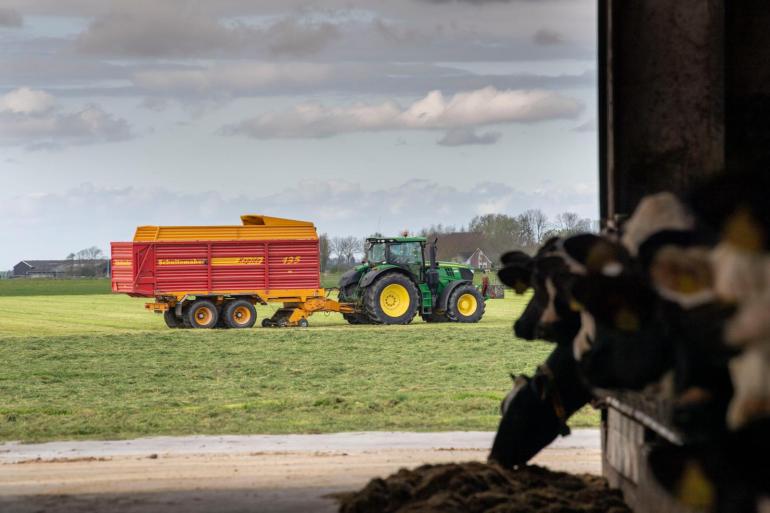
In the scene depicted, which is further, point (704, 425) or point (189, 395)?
point (189, 395)

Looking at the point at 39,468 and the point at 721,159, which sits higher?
the point at 721,159

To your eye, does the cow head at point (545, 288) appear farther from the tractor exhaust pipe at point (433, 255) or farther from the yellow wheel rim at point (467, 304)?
the yellow wheel rim at point (467, 304)

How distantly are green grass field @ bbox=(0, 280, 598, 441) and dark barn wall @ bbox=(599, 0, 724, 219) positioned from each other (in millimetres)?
4398

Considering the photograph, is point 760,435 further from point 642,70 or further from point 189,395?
point 189,395

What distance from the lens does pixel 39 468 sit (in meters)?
8.39

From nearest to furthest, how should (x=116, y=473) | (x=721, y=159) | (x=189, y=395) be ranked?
(x=721, y=159), (x=116, y=473), (x=189, y=395)

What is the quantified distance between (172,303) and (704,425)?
85.1ft

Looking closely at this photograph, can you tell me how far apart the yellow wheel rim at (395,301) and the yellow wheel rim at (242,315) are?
3048 mm

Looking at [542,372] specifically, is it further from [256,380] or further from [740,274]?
[256,380]

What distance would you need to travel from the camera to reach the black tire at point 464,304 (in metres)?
28.9

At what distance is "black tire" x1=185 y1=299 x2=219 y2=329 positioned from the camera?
92.8 ft

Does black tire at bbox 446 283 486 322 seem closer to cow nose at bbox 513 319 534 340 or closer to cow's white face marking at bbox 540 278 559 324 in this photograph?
cow nose at bbox 513 319 534 340

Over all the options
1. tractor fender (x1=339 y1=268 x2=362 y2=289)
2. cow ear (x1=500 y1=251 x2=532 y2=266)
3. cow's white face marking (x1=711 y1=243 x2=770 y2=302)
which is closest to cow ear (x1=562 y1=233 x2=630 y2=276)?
cow's white face marking (x1=711 y1=243 x2=770 y2=302)

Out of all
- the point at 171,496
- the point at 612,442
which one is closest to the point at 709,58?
the point at 612,442
